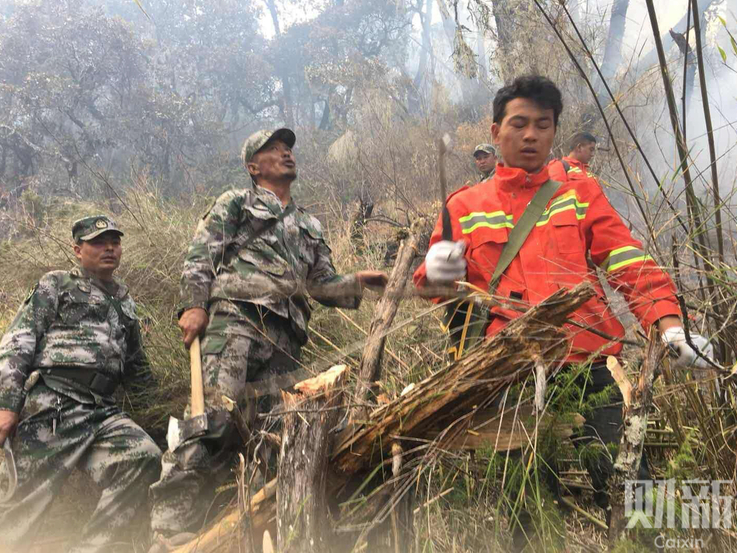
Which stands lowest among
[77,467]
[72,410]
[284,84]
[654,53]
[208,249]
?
[77,467]

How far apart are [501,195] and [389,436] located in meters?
0.97

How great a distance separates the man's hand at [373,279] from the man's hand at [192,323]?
2.82ft

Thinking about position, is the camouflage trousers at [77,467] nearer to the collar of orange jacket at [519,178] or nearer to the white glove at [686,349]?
the collar of orange jacket at [519,178]

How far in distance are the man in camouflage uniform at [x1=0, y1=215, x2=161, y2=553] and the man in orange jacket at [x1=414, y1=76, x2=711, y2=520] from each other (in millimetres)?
2071

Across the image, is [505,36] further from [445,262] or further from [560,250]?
[445,262]

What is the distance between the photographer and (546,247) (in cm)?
182

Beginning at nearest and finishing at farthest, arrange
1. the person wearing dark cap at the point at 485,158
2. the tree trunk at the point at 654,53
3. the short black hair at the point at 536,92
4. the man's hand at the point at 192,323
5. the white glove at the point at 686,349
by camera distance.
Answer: the white glove at the point at 686,349
the short black hair at the point at 536,92
the man's hand at the point at 192,323
the person wearing dark cap at the point at 485,158
the tree trunk at the point at 654,53

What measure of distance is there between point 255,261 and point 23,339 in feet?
4.54

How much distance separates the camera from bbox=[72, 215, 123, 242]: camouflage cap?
3.27 meters

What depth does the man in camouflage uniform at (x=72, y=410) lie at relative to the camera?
2.76 metres

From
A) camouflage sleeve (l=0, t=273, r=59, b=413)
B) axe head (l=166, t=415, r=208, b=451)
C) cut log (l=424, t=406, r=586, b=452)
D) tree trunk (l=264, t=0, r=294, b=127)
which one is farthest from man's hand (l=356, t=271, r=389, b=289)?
tree trunk (l=264, t=0, r=294, b=127)

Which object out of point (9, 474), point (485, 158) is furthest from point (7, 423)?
point (485, 158)

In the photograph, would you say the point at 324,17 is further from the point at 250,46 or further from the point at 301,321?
the point at 301,321

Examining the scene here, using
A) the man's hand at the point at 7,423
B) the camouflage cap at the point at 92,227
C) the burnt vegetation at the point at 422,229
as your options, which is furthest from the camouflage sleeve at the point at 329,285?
the man's hand at the point at 7,423
